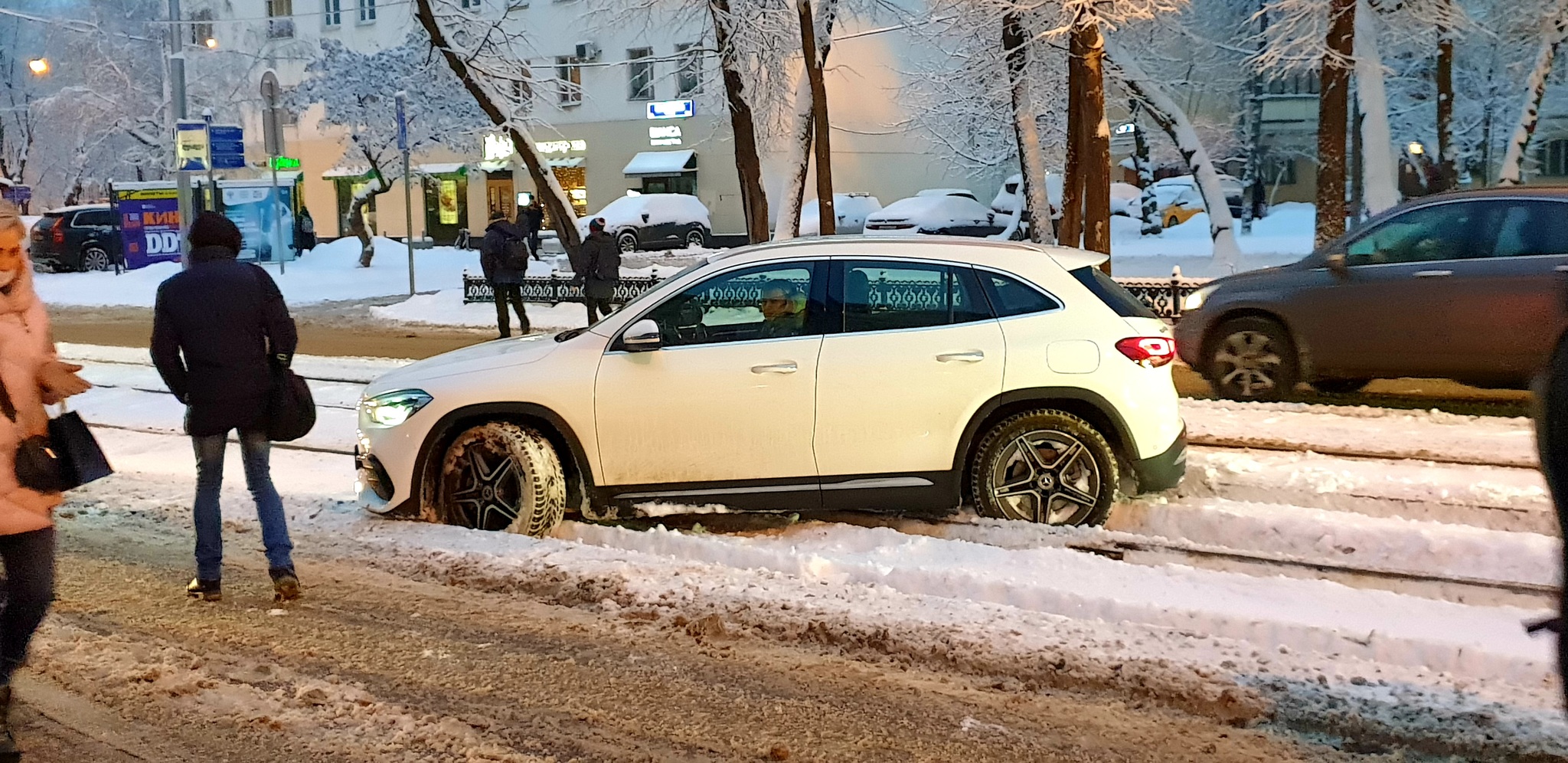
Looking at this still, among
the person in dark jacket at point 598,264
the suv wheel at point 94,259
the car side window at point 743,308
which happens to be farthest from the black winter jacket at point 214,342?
the suv wheel at point 94,259

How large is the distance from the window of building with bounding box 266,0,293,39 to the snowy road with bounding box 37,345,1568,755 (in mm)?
46841

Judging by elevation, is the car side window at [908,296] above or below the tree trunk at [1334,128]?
below

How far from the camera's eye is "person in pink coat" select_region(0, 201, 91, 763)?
4.34 metres

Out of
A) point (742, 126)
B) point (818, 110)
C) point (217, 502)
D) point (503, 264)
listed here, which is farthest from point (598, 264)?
point (217, 502)

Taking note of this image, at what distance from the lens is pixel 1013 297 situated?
723cm

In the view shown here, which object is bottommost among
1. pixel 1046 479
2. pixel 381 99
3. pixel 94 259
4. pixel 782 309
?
pixel 1046 479

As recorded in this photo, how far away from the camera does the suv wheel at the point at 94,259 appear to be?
117ft

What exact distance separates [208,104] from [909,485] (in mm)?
43805

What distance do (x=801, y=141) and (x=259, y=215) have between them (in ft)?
57.4

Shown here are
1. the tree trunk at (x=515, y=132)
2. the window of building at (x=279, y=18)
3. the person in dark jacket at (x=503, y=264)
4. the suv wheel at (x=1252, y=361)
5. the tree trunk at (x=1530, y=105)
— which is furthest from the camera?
the window of building at (x=279, y=18)

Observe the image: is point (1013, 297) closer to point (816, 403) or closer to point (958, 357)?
point (958, 357)

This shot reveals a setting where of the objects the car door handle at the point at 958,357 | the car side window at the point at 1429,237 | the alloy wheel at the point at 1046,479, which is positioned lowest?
the alloy wheel at the point at 1046,479

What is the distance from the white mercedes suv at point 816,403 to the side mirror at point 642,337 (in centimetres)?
1

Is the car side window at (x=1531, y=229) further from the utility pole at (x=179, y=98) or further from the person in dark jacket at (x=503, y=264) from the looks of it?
the utility pole at (x=179, y=98)
